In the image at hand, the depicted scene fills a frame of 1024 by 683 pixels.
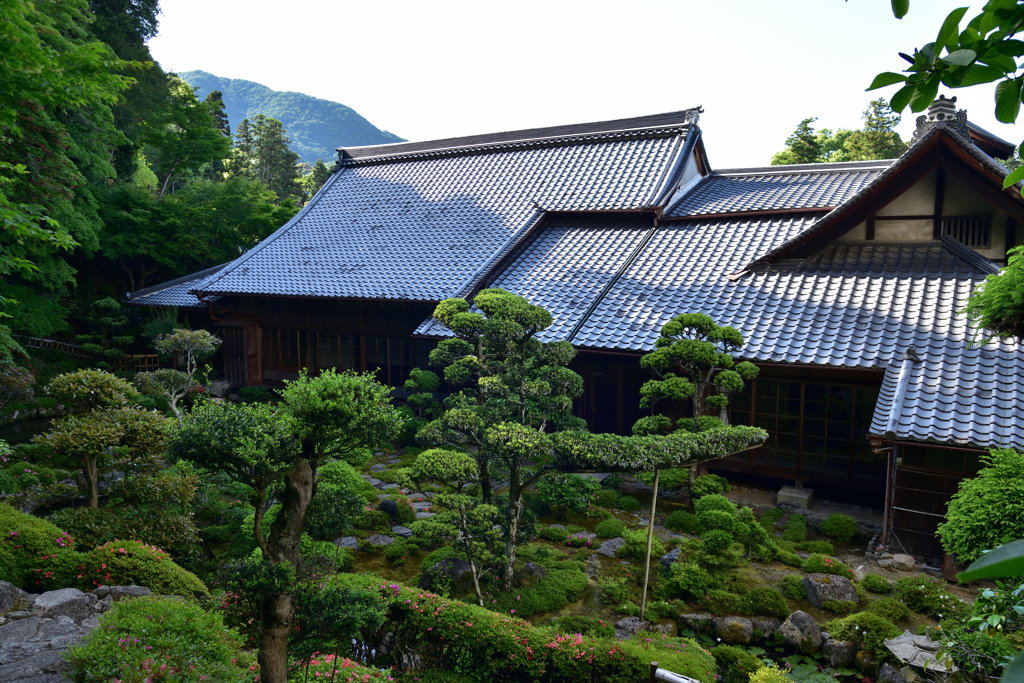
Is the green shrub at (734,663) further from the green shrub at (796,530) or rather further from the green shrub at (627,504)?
the green shrub at (627,504)

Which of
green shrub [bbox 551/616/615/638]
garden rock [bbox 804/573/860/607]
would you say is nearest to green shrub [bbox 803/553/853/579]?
garden rock [bbox 804/573/860/607]

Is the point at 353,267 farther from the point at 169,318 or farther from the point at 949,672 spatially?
the point at 949,672

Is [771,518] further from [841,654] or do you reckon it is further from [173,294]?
[173,294]

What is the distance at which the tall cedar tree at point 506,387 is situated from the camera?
7.77 meters

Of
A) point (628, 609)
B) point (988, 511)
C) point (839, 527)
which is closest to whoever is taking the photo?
point (988, 511)

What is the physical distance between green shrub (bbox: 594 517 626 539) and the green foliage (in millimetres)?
4421

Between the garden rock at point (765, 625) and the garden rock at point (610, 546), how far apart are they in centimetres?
229

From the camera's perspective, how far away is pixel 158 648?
555 cm

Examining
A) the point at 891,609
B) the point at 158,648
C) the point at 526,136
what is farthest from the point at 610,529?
the point at 526,136

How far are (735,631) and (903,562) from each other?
3.24 metres

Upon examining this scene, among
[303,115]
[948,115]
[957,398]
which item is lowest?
[957,398]

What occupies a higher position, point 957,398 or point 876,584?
point 957,398

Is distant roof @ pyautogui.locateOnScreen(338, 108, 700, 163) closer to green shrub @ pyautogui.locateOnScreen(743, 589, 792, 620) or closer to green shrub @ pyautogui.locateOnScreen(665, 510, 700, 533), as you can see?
green shrub @ pyautogui.locateOnScreen(665, 510, 700, 533)

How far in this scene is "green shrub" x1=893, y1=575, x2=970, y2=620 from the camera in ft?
23.6
